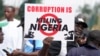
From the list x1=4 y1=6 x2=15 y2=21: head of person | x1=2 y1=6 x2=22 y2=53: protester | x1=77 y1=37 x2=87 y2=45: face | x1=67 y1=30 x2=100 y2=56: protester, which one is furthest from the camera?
x1=4 y1=6 x2=15 y2=21: head of person

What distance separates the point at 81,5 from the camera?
311 inches

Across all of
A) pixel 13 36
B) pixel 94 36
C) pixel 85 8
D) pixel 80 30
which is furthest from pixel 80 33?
pixel 85 8

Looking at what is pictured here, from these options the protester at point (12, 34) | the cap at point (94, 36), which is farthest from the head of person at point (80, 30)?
the protester at point (12, 34)

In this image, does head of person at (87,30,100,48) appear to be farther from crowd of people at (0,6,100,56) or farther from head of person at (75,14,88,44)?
head of person at (75,14,88,44)

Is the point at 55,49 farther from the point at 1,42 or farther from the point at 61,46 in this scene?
the point at 1,42

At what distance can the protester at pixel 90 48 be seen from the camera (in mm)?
5821

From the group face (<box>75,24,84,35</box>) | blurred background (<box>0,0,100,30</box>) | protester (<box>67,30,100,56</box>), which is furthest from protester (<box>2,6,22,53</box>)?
protester (<box>67,30,100,56</box>)

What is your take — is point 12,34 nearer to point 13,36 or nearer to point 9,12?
point 13,36

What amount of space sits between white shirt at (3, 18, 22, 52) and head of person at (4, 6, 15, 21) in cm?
16

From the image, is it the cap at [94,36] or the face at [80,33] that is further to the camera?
the face at [80,33]

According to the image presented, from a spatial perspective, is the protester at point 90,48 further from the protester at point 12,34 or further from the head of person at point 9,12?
the head of person at point 9,12

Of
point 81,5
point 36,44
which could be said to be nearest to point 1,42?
point 36,44

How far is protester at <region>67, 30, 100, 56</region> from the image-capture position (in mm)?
5821

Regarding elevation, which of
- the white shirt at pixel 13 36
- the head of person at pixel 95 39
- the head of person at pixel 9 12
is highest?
the head of person at pixel 9 12
